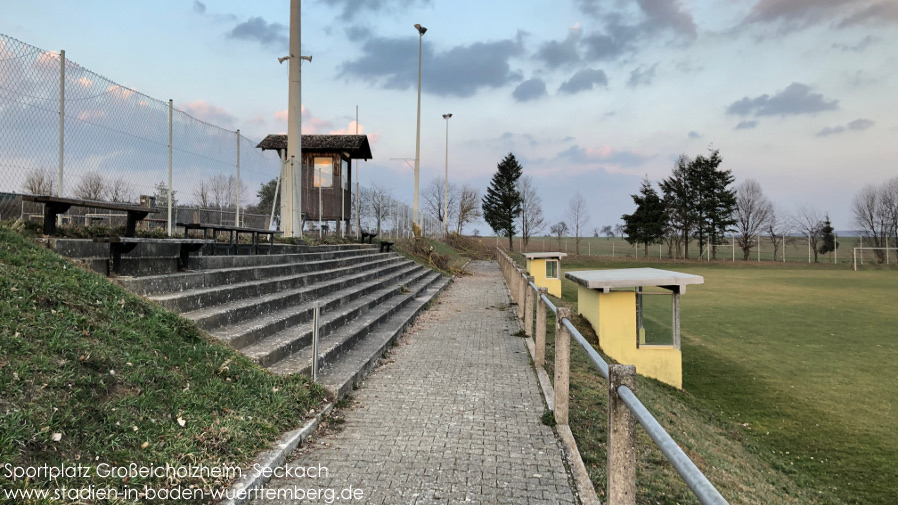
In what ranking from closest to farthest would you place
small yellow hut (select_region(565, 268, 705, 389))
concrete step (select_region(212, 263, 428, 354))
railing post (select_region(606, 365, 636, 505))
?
1. railing post (select_region(606, 365, 636, 505))
2. concrete step (select_region(212, 263, 428, 354))
3. small yellow hut (select_region(565, 268, 705, 389))

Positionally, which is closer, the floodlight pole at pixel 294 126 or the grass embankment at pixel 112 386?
the grass embankment at pixel 112 386

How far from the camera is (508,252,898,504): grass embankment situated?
167 inches

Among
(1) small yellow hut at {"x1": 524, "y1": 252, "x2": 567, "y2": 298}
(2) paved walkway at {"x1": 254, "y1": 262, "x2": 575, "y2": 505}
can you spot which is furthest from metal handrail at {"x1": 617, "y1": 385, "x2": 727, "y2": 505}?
(1) small yellow hut at {"x1": 524, "y1": 252, "x2": 567, "y2": 298}

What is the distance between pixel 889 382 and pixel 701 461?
6.69 meters

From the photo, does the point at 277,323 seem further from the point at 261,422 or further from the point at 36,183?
the point at 36,183

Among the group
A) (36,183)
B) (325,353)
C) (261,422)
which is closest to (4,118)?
(36,183)

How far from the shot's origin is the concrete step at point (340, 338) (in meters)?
4.91

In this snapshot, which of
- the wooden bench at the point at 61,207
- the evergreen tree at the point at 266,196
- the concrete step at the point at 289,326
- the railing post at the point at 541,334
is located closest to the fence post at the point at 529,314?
the railing post at the point at 541,334

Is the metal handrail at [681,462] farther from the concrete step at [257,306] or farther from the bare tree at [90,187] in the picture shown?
the bare tree at [90,187]

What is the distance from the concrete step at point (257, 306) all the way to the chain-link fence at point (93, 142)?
2.60 metres

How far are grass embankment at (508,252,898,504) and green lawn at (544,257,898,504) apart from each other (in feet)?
0.06

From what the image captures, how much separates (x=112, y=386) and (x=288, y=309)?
11.9ft

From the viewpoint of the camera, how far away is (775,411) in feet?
22.7

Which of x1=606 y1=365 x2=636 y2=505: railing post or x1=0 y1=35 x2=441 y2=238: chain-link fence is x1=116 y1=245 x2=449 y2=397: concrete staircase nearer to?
x1=0 y1=35 x2=441 y2=238: chain-link fence
